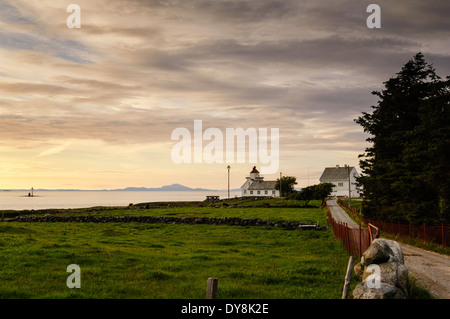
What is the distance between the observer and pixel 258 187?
170m

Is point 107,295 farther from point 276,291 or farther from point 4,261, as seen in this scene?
point 4,261

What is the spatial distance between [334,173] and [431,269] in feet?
441

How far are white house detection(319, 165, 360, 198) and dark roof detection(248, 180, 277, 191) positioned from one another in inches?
888

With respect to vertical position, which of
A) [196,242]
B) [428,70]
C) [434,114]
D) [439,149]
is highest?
[428,70]

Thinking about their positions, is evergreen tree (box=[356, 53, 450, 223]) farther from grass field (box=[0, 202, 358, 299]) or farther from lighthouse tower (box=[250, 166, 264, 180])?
lighthouse tower (box=[250, 166, 264, 180])

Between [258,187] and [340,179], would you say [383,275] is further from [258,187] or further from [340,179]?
[258,187]

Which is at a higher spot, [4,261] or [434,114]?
[434,114]

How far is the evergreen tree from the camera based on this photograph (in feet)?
96.9

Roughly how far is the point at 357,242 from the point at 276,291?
7.28 metres

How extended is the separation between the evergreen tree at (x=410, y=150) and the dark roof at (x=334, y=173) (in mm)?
103408

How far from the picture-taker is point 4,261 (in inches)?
749

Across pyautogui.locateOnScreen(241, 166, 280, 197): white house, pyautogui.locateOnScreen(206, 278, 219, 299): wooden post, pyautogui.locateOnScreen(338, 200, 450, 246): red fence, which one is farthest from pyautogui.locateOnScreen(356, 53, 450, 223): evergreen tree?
pyautogui.locateOnScreen(241, 166, 280, 197): white house
